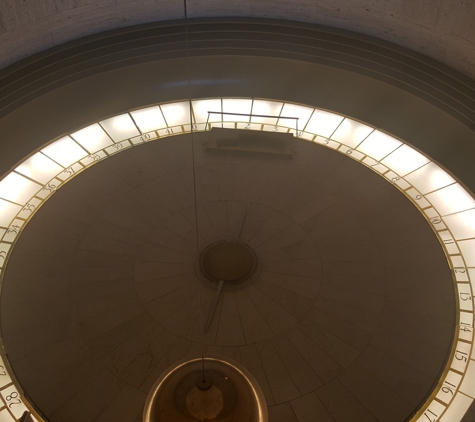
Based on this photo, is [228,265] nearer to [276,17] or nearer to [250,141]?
[250,141]

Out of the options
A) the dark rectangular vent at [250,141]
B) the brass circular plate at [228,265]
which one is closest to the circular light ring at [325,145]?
the dark rectangular vent at [250,141]

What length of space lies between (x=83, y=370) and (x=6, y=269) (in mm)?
1853

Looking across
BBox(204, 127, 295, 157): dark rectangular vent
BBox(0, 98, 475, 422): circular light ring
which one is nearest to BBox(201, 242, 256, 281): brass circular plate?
BBox(204, 127, 295, 157): dark rectangular vent

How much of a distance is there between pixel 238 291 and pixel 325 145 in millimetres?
3363

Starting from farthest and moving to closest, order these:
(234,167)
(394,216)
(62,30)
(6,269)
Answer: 1. (62,30)
2. (234,167)
3. (394,216)
4. (6,269)

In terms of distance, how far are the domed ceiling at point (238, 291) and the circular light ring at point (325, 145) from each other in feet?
0.58

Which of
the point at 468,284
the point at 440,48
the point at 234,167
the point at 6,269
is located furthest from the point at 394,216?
the point at 6,269

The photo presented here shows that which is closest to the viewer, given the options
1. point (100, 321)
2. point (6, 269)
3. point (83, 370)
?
point (83, 370)

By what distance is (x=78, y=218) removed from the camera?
609 cm

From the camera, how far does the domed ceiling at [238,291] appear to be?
471 centimetres

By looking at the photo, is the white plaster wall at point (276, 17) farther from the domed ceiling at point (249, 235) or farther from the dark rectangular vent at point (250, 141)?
the dark rectangular vent at point (250, 141)

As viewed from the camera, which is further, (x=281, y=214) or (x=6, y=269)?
(x=281, y=214)

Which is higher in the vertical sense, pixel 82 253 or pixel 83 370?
pixel 82 253

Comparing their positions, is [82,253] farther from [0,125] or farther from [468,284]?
[468,284]
